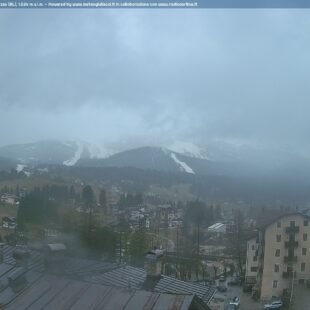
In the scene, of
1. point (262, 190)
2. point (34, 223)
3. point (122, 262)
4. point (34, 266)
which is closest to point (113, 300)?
point (34, 266)

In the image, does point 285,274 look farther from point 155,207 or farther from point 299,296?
point 155,207

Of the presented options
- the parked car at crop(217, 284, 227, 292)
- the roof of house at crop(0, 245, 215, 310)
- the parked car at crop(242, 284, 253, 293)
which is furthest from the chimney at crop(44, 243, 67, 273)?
the parked car at crop(242, 284, 253, 293)

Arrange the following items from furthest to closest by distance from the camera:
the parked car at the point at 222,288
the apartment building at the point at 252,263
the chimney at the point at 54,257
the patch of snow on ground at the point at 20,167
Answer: the apartment building at the point at 252,263 → the parked car at the point at 222,288 → the patch of snow on ground at the point at 20,167 → the chimney at the point at 54,257

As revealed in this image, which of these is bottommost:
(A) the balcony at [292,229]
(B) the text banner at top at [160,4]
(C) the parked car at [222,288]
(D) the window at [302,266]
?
(C) the parked car at [222,288]

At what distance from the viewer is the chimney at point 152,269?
274 centimetres

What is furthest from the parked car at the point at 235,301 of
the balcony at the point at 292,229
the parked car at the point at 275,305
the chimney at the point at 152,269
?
the chimney at the point at 152,269

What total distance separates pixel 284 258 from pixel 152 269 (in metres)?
1.12

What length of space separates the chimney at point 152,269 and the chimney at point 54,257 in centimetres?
53

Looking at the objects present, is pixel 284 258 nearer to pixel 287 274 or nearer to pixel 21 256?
pixel 287 274

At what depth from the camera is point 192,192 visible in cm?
373

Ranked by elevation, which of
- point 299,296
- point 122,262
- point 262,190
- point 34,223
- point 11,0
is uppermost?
point 11,0

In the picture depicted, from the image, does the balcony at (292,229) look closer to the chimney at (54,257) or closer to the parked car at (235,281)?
the parked car at (235,281)

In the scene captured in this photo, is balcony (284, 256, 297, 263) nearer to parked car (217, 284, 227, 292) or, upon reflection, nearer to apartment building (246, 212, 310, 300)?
apartment building (246, 212, 310, 300)

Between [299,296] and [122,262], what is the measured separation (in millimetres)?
1317
